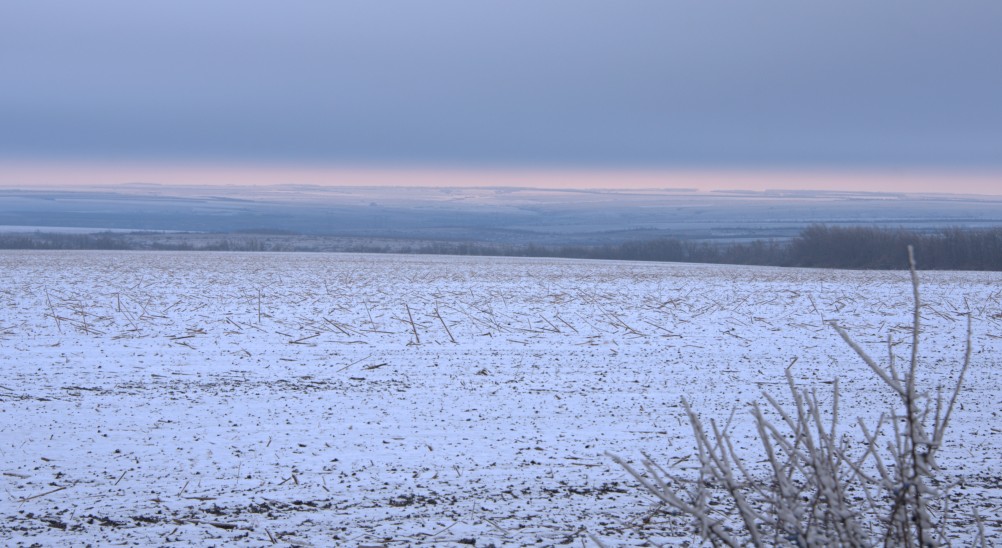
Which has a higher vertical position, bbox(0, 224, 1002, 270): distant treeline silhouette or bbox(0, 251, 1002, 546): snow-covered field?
bbox(0, 251, 1002, 546): snow-covered field

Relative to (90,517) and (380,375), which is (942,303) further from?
(90,517)

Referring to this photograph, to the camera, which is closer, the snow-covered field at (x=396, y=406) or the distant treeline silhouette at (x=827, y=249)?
the snow-covered field at (x=396, y=406)

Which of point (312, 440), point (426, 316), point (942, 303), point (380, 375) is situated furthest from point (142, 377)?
point (942, 303)

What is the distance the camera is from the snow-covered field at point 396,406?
5555 millimetres

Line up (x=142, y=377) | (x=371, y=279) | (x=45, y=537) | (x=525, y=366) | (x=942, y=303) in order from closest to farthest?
(x=45, y=537), (x=142, y=377), (x=525, y=366), (x=942, y=303), (x=371, y=279)

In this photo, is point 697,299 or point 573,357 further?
point 697,299

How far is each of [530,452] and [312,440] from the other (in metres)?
1.96

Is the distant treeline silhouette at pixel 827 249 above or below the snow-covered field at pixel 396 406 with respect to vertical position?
below

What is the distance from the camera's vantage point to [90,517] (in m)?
5.46

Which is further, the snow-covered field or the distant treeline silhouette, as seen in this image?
the distant treeline silhouette

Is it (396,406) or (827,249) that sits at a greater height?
(396,406)

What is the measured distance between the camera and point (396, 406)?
904 centimetres

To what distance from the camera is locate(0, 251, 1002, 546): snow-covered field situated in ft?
18.2

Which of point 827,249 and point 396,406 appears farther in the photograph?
point 827,249
